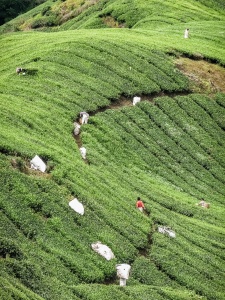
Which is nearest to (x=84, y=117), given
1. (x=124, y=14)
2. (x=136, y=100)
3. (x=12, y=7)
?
(x=136, y=100)

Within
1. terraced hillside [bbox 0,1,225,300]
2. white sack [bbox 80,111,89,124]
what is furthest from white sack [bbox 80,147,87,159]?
white sack [bbox 80,111,89,124]

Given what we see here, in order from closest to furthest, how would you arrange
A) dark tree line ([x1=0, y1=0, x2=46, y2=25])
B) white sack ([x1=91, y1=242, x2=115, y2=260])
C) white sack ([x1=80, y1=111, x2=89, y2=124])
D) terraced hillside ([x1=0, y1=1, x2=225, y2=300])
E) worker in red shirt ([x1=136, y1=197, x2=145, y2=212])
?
terraced hillside ([x1=0, y1=1, x2=225, y2=300]) → white sack ([x1=91, y1=242, x2=115, y2=260]) → worker in red shirt ([x1=136, y1=197, x2=145, y2=212]) → white sack ([x1=80, y1=111, x2=89, y2=124]) → dark tree line ([x1=0, y1=0, x2=46, y2=25])

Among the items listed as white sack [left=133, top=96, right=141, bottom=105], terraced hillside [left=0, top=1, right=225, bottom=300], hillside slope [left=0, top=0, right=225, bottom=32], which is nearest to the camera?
terraced hillside [left=0, top=1, right=225, bottom=300]

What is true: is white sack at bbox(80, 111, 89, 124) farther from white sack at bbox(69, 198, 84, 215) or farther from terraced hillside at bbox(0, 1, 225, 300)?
white sack at bbox(69, 198, 84, 215)

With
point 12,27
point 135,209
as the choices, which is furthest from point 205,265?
point 12,27

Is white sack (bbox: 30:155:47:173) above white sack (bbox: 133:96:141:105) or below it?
below

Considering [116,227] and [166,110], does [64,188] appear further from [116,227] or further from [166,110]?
[166,110]

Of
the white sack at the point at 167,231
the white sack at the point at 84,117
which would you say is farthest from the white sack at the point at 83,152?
the white sack at the point at 167,231
